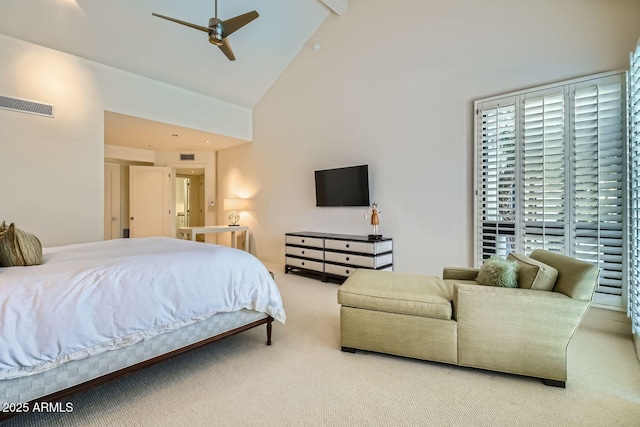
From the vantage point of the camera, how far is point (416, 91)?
150 inches

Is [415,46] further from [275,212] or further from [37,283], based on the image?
[37,283]

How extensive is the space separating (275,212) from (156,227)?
3.02 meters

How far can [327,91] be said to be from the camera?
4816 mm

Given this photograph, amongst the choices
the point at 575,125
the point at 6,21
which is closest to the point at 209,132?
the point at 6,21

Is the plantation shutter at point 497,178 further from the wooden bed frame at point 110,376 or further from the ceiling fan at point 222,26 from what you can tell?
the wooden bed frame at point 110,376

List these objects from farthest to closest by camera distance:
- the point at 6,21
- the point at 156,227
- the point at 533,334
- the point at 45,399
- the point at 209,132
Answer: the point at 156,227 < the point at 209,132 < the point at 6,21 < the point at 533,334 < the point at 45,399

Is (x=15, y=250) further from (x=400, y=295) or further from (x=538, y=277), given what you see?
(x=538, y=277)

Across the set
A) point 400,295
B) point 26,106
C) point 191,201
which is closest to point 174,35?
point 26,106

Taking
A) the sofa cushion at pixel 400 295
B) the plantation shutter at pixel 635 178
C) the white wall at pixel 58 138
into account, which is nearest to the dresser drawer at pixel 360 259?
the sofa cushion at pixel 400 295

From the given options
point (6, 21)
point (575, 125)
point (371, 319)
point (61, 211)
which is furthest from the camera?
point (61, 211)

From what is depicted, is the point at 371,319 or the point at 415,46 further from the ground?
the point at 415,46

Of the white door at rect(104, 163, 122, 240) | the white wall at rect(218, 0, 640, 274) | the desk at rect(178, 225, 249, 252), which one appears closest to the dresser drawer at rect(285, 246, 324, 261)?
the white wall at rect(218, 0, 640, 274)

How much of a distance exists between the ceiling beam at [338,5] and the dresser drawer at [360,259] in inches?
148

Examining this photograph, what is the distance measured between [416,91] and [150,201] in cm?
603
